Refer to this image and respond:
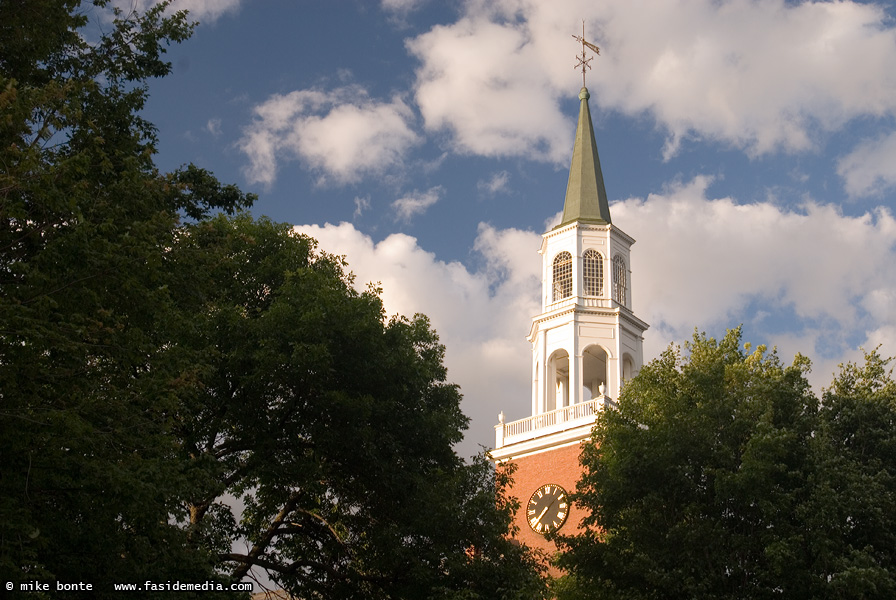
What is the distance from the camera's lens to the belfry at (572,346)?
38.0 m

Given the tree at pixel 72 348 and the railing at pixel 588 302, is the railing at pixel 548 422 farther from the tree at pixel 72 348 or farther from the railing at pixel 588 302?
Answer: the tree at pixel 72 348

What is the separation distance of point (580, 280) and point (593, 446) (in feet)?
50.0

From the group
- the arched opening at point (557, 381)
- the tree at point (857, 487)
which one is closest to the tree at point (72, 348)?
the tree at point (857, 487)

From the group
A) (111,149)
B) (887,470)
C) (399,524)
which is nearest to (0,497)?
(111,149)

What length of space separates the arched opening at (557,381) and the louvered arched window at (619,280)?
332 cm

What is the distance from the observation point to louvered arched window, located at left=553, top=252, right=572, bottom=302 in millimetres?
42156

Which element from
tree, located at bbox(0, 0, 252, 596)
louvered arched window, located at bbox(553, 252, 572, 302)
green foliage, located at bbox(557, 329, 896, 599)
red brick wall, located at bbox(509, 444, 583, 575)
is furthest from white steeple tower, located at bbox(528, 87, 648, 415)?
tree, located at bbox(0, 0, 252, 596)

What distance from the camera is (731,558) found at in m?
22.8

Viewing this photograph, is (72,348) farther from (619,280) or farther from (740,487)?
(619,280)

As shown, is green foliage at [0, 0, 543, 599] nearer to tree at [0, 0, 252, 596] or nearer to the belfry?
tree at [0, 0, 252, 596]

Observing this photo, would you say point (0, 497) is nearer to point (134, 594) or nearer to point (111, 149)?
point (134, 594)

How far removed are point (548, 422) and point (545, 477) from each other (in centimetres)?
235

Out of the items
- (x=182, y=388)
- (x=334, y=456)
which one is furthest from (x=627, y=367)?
(x=182, y=388)

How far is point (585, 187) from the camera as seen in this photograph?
43906 millimetres
